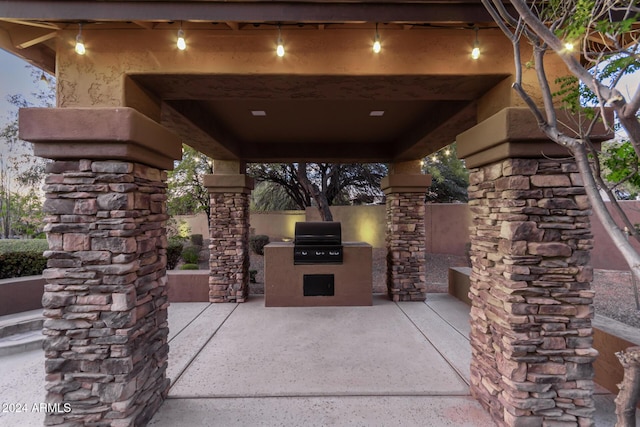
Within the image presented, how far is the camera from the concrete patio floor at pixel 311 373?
9.88ft

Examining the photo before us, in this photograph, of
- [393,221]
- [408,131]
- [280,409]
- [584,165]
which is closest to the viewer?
[584,165]

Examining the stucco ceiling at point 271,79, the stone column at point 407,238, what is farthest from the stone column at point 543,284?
the stone column at point 407,238

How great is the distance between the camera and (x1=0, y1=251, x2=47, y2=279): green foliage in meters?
6.08

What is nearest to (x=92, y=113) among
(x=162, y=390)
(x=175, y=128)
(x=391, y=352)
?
(x=175, y=128)

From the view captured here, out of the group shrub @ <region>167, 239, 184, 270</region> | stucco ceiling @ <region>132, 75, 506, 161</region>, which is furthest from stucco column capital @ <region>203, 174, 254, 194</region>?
shrub @ <region>167, 239, 184, 270</region>

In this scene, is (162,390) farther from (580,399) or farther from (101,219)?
(580,399)

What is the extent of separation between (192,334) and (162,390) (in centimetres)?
192

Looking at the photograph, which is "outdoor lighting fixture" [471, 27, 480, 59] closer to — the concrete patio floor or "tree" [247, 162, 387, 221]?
the concrete patio floor

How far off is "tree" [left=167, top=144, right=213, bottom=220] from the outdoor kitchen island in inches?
197

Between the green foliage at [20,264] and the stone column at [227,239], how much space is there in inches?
137

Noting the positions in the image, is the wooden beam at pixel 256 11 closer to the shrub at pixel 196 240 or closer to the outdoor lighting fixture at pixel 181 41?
the outdoor lighting fixture at pixel 181 41

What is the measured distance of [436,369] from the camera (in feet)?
12.7

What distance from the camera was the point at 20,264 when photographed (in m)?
6.25

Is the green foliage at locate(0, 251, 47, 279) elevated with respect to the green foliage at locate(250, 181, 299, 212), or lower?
lower
